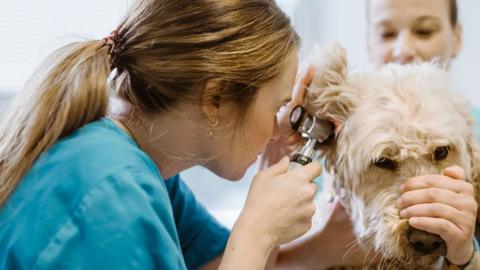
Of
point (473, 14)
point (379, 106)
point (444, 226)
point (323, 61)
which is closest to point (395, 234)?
point (444, 226)

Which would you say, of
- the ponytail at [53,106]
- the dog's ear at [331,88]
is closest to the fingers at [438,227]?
the dog's ear at [331,88]

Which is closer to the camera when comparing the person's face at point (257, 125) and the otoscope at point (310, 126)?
the person's face at point (257, 125)

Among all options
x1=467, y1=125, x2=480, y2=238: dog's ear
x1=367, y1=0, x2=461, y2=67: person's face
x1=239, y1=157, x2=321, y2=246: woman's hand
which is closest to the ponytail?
x1=239, y1=157, x2=321, y2=246: woman's hand

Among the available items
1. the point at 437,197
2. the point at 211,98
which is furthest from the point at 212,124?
the point at 437,197

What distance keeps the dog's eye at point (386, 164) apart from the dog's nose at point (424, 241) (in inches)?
6.0

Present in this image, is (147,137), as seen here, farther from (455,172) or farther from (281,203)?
(455,172)

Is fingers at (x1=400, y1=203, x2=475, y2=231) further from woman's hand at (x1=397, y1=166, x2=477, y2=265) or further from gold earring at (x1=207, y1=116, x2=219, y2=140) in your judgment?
gold earring at (x1=207, y1=116, x2=219, y2=140)

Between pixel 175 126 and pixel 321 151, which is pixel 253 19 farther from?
pixel 321 151

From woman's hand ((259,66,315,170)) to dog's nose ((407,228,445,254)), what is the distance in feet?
0.98

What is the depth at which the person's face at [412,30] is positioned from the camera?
4.62ft

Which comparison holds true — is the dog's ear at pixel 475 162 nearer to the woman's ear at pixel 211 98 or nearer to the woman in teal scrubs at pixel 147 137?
the woman in teal scrubs at pixel 147 137

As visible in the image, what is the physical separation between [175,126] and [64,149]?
200mm

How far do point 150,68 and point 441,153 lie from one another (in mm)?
550

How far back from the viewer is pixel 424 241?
93 centimetres
